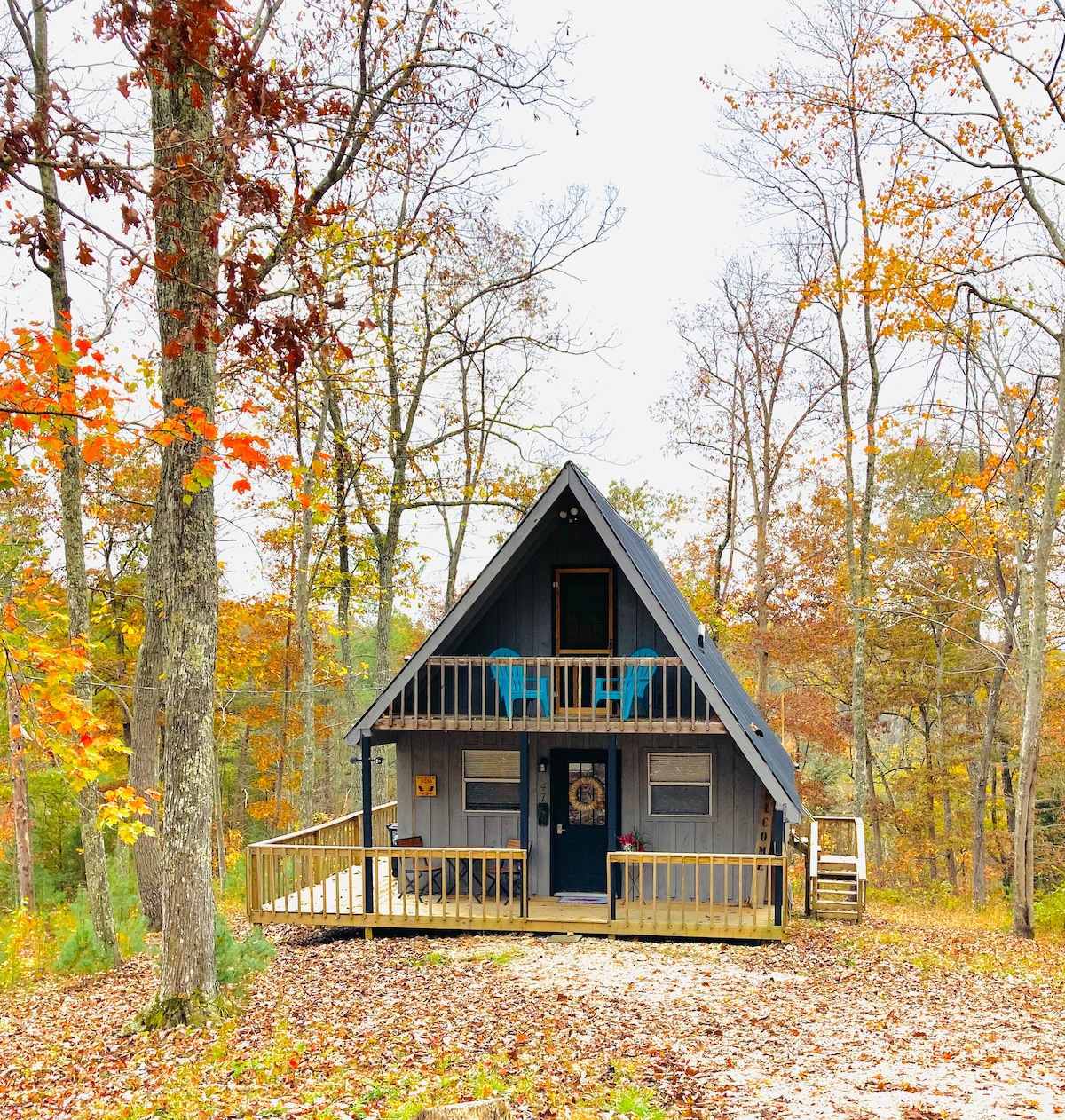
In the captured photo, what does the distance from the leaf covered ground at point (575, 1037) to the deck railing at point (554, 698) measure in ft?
9.83

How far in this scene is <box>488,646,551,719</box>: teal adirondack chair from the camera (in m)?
14.1

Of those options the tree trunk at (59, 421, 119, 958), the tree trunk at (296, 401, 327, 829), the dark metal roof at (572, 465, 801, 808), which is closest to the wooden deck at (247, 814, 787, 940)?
the dark metal roof at (572, 465, 801, 808)

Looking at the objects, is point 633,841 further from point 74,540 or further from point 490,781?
point 74,540

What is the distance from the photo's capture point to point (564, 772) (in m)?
15.4

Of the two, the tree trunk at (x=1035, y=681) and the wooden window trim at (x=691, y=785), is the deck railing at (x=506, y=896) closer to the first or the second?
the wooden window trim at (x=691, y=785)

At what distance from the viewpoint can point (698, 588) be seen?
29703 mm

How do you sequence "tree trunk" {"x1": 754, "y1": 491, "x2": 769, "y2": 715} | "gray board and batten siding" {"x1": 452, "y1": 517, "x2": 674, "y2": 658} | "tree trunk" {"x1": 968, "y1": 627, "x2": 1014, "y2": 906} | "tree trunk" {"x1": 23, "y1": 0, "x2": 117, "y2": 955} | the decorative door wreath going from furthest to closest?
"tree trunk" {"x1": 754, "y1": 491, "x2": 769, "y2": 715}, "tree trunk" {"x1": 968, "y1": 627, "x2": 1014, "y2": 906}, the decorative door wreath, "gray board and batten siding" {"x1": 452, "y1": 517, "x2": 674, "y2": 658}, "tree trunk" {"x1": 23, "y1": 0, "x2": 117, "y2": 955}

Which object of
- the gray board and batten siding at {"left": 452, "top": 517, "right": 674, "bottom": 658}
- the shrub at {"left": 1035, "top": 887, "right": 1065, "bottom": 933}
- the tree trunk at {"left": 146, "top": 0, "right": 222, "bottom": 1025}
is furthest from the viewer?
the shrub at {"left": 1035, "top": 887, "right": 1065, "bottom": 933}

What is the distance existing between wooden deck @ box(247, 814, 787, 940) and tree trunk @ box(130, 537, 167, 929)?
→ 9.47 ft

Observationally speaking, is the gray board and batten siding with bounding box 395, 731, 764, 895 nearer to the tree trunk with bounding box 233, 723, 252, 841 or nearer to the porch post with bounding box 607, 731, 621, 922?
the porch post with bounding box 607, 731, 621, 922

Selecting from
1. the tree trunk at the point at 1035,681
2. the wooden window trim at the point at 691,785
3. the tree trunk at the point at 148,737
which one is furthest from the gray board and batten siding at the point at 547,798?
the tree trunk at the point at 1035,681

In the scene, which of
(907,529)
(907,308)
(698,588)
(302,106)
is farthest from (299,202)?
(698,588)

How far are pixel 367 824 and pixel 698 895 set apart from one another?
200 inches

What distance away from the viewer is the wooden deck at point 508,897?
43.3 ft
